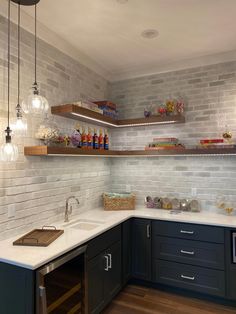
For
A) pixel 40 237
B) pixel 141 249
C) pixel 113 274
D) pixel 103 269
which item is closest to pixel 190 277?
pixel 141 249

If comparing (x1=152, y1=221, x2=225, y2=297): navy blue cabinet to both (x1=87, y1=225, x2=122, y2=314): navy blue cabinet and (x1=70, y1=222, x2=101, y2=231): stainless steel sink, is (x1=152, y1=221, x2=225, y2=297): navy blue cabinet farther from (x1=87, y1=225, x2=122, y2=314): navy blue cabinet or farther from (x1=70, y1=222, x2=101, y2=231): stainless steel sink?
(x1=70, y1=222, x2=101, y2=231): stainless steel sink

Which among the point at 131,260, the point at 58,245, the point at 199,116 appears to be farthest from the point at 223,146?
the point at 58,245

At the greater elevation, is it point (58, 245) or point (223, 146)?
point (223, 146)

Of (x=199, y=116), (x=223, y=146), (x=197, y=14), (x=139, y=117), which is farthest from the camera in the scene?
(x=139, y=117)

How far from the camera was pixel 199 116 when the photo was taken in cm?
332

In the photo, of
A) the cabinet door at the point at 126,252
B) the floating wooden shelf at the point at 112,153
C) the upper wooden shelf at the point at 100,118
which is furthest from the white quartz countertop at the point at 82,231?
the upper wooden shelf at the point at 100,118

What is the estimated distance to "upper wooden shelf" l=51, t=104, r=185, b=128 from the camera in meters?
2.60

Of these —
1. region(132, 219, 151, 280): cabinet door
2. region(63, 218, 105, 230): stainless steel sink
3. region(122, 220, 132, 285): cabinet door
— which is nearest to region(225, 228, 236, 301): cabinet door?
region(132, 219, 151, 280): cabinet door

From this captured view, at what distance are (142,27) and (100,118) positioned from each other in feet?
3.70

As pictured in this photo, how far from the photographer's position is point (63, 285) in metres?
1.92

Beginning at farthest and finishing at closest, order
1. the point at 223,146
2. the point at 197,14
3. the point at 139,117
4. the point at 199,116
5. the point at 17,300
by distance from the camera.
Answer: the point at 139,117 < the point at 199,116 < the point at 223,146 < the point at 197,14 < the point at 17,300

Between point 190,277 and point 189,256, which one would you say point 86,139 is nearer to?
point 189,256

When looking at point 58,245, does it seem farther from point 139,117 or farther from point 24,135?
point 139,117

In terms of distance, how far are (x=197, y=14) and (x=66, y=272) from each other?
2550mm
